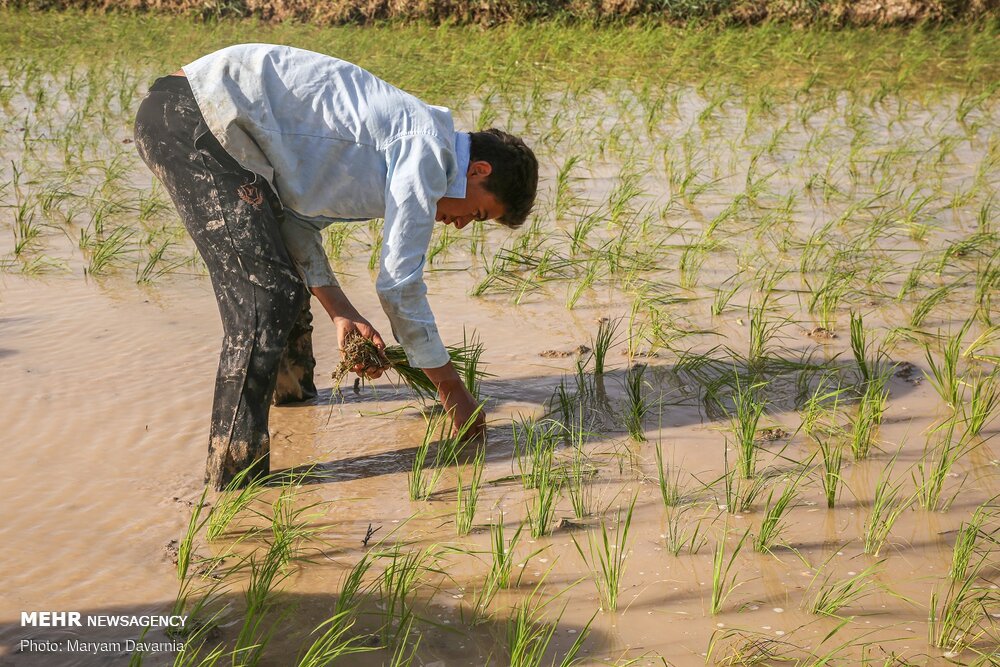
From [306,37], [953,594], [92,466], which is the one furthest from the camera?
[306,37]

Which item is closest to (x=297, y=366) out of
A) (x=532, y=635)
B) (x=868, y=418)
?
(x=532, y=635)

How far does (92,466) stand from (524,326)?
1.70m

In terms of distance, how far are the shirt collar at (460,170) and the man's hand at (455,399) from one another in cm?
47

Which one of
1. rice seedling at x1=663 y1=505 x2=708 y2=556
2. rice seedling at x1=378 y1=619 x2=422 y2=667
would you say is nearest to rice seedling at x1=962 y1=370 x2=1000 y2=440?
rice seedling at x1=663 y1=505 x2=708 y2=556

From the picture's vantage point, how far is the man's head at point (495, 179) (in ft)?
8.46

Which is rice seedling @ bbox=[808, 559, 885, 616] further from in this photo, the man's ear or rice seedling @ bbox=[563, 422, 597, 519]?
the man's ear

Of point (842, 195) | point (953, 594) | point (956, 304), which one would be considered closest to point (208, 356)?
point (953, 594)

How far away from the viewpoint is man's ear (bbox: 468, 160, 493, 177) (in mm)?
2574

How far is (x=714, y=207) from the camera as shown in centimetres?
541

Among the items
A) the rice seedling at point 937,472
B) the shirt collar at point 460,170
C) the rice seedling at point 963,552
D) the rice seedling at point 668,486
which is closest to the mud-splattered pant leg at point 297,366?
the shirt collar at point 460,170

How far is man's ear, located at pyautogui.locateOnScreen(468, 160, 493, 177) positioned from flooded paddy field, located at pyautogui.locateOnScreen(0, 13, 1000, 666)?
71cm

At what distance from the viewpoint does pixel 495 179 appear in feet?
8.46

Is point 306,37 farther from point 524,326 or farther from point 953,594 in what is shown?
point 953,594

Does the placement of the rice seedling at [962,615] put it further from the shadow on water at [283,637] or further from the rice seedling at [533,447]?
the rice seedling at [533,447]
